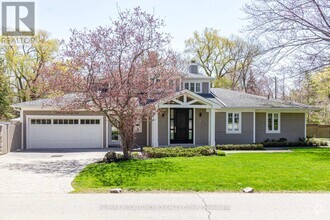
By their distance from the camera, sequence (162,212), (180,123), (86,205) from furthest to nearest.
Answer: (180,123), (86,205), (162,212)

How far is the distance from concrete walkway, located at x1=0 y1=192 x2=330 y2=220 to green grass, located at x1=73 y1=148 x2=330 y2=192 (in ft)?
2.84

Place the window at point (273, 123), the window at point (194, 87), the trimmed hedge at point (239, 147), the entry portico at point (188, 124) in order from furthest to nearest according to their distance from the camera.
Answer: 1. the window at point (194, 87)
2. the window at point (273, 123)
3. the entry portico at point (188, 124)
4. the trimmed hedge at point (239, 147)

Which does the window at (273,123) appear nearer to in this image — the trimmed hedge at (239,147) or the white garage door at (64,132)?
the trimmed hedge at (239,147)

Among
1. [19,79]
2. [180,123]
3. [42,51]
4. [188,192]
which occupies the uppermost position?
[42,51]

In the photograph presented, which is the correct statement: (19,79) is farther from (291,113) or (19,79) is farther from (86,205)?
(86,205)

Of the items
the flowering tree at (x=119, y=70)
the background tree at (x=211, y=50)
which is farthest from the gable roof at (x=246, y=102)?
the background tree at (x=211, y=50)

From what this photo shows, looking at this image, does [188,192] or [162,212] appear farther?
[188,192]

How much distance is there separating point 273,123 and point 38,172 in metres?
16.1

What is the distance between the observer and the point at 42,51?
33.3 m

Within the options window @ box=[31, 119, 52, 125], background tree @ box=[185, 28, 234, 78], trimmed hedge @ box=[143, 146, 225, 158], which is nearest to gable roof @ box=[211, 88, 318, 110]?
trimmed hedge @ box=[143, 146, 225, 158]

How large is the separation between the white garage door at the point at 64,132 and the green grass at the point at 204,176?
23.7ft

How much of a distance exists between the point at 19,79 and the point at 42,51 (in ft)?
13.0

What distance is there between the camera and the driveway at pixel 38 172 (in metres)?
8.51

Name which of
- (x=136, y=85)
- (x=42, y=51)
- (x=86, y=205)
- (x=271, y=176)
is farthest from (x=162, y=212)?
(x=42, y=51)
